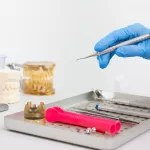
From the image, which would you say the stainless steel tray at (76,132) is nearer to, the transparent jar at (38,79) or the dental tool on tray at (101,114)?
the dental tool on tray at (101,114)

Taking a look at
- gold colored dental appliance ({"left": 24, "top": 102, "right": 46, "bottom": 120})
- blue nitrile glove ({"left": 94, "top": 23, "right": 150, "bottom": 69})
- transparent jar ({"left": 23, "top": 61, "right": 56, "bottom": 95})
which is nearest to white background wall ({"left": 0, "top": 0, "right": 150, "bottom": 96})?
transparent jar ({"left": 23, "top": 61, "right": 56, "bottom": 95})

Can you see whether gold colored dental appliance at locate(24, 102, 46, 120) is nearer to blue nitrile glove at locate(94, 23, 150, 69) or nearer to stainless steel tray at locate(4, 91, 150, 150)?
stainless steel tray at locate(4, 91, 150, 150)

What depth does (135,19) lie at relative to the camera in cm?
138

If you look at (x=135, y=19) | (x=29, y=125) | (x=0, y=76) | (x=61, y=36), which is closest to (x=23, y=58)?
(x=61, y=36)

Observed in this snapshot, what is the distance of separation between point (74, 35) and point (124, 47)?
0.59 meters

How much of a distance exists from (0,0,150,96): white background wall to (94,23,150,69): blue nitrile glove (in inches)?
13.9

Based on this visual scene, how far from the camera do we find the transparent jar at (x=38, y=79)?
3.81ft

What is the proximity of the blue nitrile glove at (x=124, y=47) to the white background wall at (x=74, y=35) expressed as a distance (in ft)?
1.16

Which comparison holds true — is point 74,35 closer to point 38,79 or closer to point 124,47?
point 38,79

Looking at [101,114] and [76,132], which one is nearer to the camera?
[76,132]

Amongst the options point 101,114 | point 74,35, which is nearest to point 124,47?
point 101,114

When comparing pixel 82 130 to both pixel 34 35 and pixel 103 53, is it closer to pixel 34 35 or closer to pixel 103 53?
pixel 103 53

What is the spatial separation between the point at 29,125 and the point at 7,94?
0.31m

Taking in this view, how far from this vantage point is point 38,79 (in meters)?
1.17
